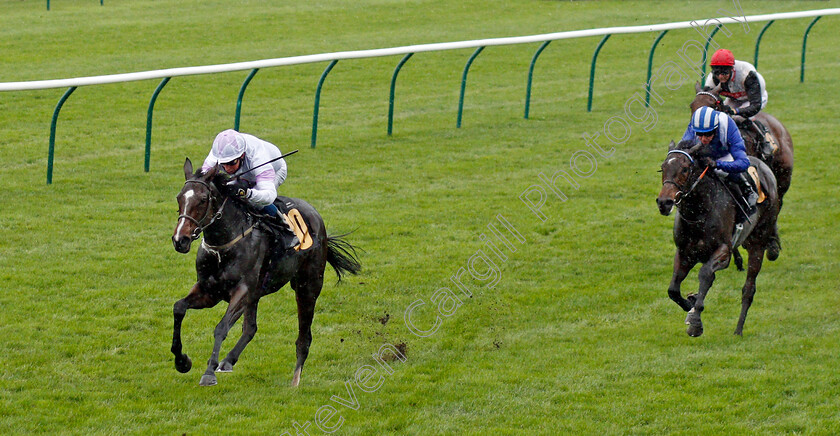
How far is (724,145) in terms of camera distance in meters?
8.09

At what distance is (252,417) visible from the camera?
253 inches

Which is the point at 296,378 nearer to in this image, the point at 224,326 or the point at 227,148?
the point at 224,326

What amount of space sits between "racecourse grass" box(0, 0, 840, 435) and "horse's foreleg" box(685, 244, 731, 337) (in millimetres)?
215

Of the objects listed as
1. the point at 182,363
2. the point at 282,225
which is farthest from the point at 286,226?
the point at 182,363

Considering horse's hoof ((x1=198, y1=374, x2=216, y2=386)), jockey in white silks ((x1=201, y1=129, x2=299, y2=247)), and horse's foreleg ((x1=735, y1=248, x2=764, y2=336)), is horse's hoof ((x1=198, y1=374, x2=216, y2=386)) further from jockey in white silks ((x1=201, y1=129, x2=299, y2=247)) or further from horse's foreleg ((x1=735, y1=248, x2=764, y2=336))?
horse's foreleg ((x1=735, y1=248, x2=764, y2=336))

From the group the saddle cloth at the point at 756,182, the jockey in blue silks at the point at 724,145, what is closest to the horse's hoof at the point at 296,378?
the jockey in blue silks at the point at 724,145

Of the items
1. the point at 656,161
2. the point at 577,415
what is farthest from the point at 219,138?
the point at 656,161

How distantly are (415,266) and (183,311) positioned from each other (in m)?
3.74

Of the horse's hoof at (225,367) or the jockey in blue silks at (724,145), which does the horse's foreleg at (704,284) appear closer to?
the jockey in blue silks at (724,145)

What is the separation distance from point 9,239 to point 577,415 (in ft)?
20.2

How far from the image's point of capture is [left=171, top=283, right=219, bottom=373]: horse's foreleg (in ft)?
21.2

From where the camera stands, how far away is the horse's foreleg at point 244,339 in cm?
655

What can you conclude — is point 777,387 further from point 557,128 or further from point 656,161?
point 557,128

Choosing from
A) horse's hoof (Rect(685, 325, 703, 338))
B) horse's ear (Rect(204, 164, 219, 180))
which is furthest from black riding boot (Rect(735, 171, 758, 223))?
horse's ear (Rect(204, 164, 219, 180))
